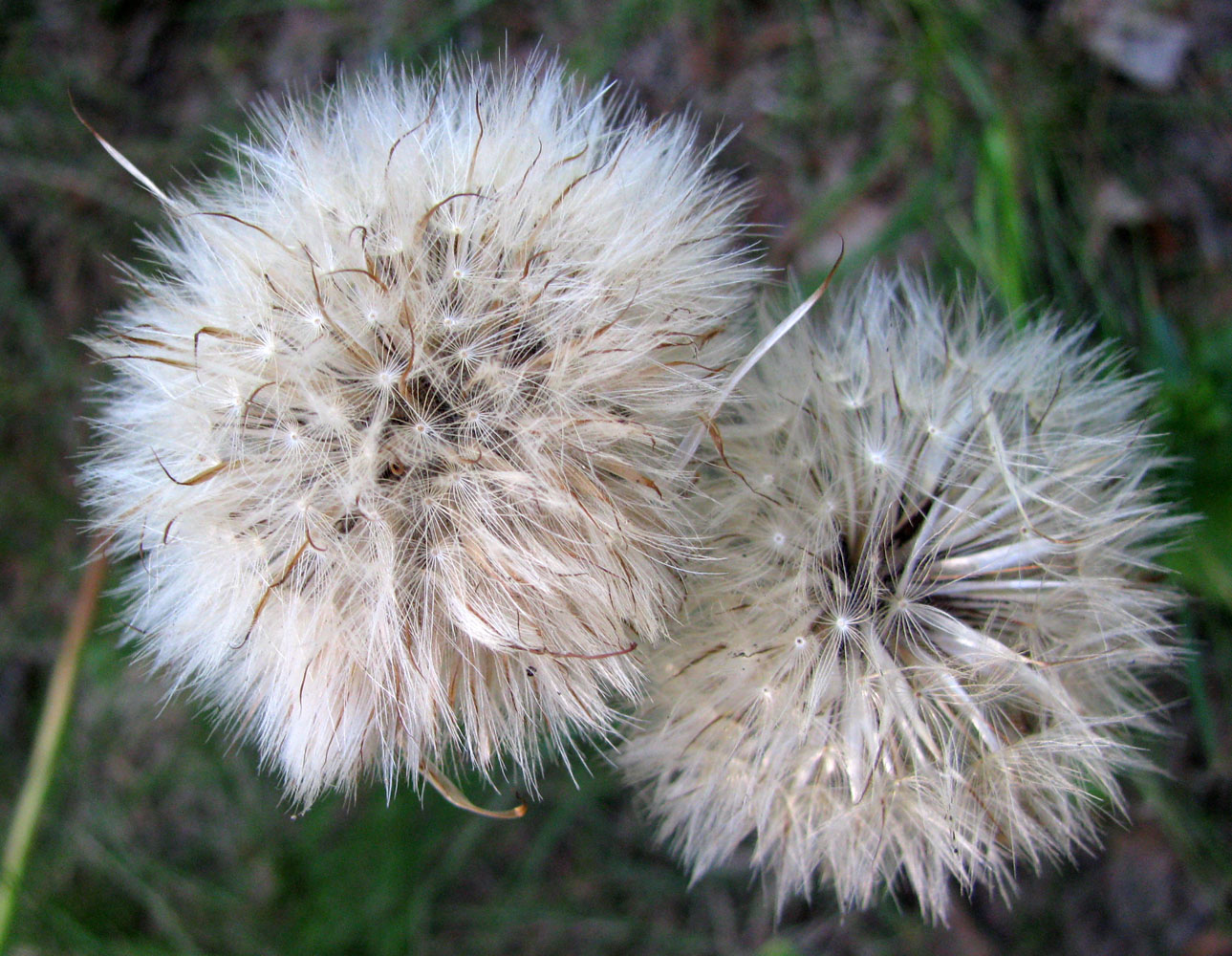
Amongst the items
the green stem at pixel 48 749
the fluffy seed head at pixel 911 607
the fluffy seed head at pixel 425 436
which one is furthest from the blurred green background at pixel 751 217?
the fluffy seed head at pixel 425 436

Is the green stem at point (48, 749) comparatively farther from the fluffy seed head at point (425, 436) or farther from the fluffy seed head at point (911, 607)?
the fluffy seed head at point (911, 607)

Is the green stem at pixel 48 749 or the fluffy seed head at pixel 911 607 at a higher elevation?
the fluffy seed head at pixel 911 607

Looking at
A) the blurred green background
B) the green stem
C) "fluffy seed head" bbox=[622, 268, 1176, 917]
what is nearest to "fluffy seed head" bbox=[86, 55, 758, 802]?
"fluffy seed head" bbox=[622, 268, 1176, 917]

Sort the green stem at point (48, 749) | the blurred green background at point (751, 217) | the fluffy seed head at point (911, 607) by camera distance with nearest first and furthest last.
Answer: the fluffy seed head at point (911, 607)
the green stem at point (48, 749)
the blurred green background at point (751, 217)

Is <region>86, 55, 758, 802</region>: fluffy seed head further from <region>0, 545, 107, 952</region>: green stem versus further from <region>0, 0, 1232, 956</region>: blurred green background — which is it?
<region>0, 0, 1232, 956</region>: blurred green background

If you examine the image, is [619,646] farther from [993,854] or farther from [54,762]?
[54,762]

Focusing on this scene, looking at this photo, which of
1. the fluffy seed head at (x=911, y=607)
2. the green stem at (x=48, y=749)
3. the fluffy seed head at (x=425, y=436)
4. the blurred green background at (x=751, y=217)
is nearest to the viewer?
the fluffy seed head at (x=425, y=436)

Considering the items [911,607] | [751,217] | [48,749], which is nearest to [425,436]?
[911,607]

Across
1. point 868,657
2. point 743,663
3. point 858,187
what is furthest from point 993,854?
point 858,187
